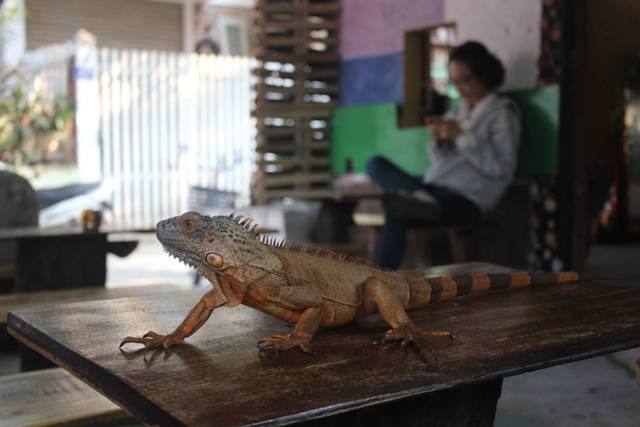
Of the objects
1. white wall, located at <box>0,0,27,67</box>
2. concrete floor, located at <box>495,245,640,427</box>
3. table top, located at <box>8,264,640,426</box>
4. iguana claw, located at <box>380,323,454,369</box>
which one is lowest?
concrete floor, located at <box>495,245,640,427</box>

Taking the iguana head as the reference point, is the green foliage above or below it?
above

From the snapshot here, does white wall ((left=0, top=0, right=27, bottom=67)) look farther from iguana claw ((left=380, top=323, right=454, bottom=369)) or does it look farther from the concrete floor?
iguana claw ((left=380, top=323, right=454, bottom=369))

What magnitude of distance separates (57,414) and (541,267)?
3.91m

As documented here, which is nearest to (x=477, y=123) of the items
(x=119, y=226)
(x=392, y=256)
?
(x=392, y=256)

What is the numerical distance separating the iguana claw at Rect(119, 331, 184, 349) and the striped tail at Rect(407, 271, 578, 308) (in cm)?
73

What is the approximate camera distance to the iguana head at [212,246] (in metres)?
1.90

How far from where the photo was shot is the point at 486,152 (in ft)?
17.3

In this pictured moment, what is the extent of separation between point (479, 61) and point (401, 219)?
46.2 inches

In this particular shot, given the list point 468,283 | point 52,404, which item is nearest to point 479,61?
point 468,283

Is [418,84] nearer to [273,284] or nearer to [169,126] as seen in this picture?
[273,284]

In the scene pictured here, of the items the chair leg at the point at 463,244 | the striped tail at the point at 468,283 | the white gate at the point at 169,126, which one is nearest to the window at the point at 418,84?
the chair leg at the point at 463,244

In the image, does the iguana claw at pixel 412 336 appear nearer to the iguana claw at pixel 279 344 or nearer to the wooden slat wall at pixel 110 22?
the iguana claw at pixel 279 344

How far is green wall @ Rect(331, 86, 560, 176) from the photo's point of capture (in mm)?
5355

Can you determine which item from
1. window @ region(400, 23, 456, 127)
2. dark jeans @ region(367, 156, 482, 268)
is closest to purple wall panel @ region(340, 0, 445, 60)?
window @ region(400, 23, 456, 127)
